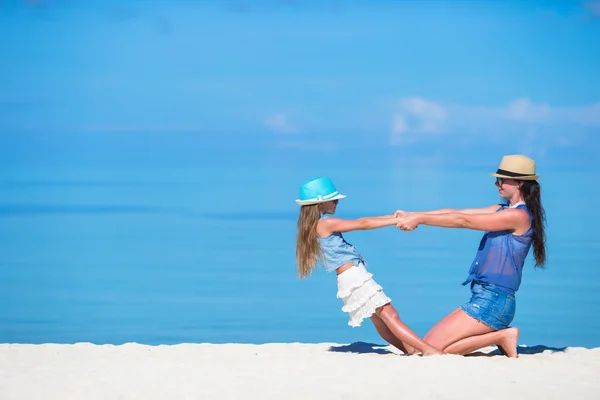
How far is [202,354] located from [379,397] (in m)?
2.12

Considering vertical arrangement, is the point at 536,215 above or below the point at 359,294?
above

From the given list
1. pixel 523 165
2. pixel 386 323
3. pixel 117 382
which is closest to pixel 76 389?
pixel 117 382

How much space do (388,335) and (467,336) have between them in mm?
699

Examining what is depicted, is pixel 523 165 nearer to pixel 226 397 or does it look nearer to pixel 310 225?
pixel 310 225

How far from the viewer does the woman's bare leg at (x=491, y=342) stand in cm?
780

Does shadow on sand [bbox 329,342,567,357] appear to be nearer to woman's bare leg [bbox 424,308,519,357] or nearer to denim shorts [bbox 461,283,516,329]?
woman's bare leg [bbox 424,308,519,357]

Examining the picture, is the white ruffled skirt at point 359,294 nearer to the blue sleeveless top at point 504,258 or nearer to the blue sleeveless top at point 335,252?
the blue sleeveless top at point 335,252

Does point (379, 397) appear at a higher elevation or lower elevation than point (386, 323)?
lower

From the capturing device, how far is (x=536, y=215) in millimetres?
7926

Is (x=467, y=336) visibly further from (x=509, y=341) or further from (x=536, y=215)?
(x=536, y=215)

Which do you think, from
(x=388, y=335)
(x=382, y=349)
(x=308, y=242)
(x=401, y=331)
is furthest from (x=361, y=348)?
(x=308, y=242)

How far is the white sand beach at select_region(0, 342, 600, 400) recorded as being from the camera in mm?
6660

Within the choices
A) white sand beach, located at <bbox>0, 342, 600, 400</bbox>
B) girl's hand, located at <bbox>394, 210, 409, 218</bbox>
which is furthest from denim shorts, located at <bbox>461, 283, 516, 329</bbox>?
girl's hand, located at <bbox>394, 210, 409, 218</bbox>

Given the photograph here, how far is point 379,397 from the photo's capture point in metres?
6.47
